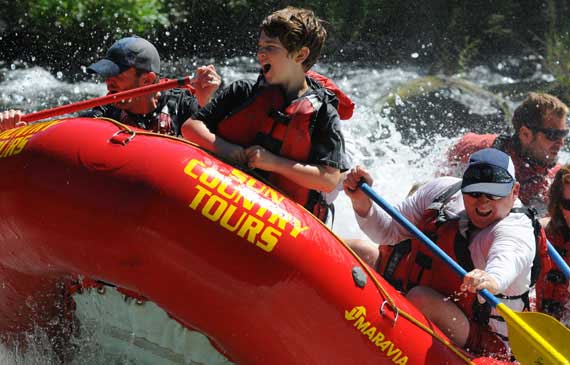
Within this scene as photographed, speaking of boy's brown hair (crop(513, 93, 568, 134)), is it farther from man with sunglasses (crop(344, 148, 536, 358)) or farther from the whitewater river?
man with sunglasses (crop(344, 148, 536, 358))

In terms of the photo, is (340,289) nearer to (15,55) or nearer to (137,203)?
(137,203)

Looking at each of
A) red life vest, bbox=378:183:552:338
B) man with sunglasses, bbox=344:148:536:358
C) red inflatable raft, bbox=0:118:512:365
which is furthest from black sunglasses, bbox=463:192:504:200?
red inflatable raft, bbox=0:118:512:365

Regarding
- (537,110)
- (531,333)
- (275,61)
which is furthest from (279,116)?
(537,110)

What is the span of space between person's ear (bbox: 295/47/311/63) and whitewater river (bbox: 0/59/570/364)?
5.61 feet

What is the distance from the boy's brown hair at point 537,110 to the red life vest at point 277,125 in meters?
2.03

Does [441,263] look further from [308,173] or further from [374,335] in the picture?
[308,173]

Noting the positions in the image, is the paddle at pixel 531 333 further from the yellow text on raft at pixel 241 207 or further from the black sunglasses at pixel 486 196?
the yellow text on raft at pixel 241 207

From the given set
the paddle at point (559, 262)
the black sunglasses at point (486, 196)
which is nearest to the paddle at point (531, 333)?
the black sunglasses at point (486, 196)

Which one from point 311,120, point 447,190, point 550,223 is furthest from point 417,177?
point 311,120

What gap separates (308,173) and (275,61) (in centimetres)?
39

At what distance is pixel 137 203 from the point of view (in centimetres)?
262

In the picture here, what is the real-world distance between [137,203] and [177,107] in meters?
1.05

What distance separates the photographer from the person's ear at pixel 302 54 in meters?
2.87

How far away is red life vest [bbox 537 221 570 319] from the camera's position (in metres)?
3.69
